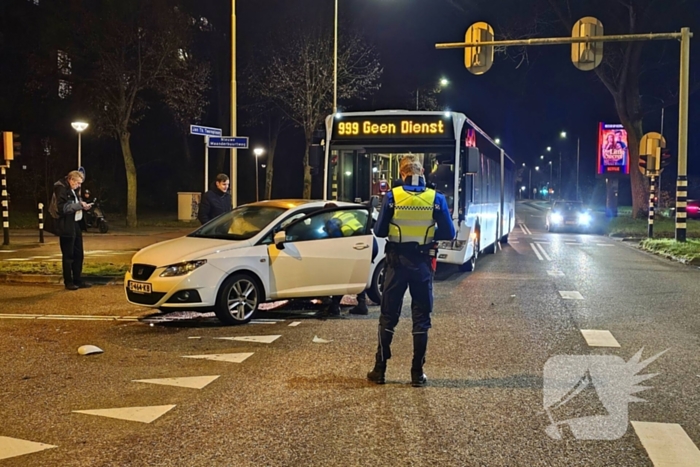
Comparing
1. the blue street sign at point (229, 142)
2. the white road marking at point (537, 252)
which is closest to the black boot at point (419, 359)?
the blue street sign at point (229, 142)

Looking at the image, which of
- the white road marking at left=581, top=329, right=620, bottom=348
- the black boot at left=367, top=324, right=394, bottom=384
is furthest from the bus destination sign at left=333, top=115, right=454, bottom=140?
the black boot at left=367, top=324, right=394, bottom=384

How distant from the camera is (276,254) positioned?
373 inches

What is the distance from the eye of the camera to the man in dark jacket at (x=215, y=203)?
11820mm

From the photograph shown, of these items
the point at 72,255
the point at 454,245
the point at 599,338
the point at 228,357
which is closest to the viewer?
the point at 228,357

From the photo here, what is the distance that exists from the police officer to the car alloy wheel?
128 inches

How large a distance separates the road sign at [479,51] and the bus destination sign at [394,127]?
4389 mm

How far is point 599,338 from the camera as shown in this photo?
27.7 feet

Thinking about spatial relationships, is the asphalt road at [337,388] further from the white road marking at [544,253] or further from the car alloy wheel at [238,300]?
the white road marking at [544,253]

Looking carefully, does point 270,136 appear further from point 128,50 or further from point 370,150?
point 370,150

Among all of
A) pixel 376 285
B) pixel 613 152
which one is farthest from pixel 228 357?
pixel 613 152

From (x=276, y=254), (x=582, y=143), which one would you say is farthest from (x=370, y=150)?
(x=582, y=143)

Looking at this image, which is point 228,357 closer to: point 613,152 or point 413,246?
point 413,246

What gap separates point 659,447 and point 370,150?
1023 centimetres

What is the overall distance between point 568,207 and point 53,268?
86.0ft
